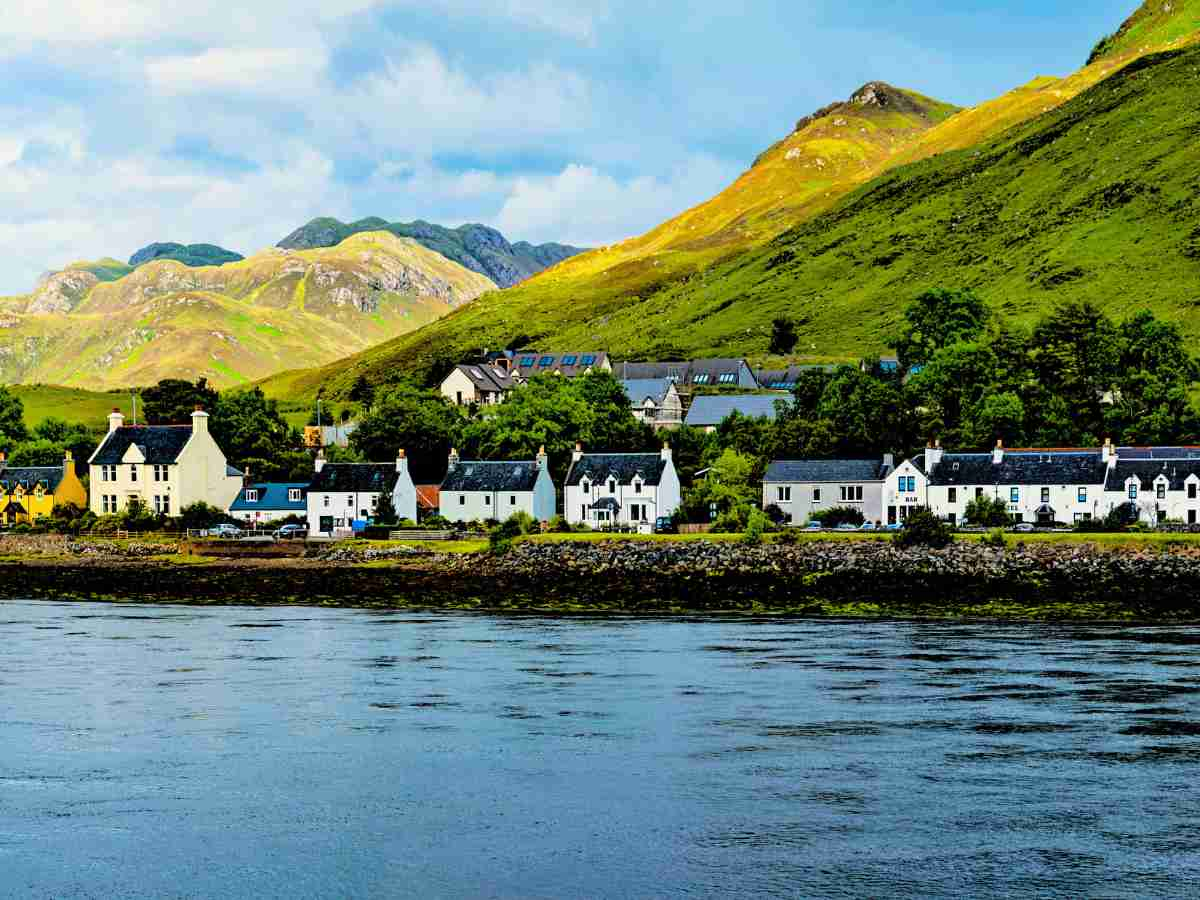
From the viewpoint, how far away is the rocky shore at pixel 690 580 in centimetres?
7300

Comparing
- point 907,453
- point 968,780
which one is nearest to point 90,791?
point 968,780

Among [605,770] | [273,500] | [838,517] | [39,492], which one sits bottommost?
[605,770]

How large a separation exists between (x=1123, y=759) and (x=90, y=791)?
77.9 feet

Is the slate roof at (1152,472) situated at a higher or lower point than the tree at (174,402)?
lower

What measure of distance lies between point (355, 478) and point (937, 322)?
267ft

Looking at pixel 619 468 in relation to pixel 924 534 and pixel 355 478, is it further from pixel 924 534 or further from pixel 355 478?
pixel 924 534

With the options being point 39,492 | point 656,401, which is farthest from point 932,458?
point 656,401

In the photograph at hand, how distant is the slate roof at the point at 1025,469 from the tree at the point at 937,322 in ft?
191

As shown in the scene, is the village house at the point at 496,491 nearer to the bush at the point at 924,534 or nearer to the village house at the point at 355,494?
the village house at the point at 355,494

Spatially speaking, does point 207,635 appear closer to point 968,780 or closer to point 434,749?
point 434,749

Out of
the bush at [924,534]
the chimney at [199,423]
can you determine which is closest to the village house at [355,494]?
the chimney at [199,423]

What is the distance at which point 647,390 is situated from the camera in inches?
7623

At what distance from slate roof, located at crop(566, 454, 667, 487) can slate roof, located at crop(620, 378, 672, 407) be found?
71487 millimetres

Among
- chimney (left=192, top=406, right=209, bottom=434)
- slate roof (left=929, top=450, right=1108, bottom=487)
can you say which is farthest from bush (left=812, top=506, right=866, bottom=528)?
chimney (left=192, top=406, right=209, bottom=434)
